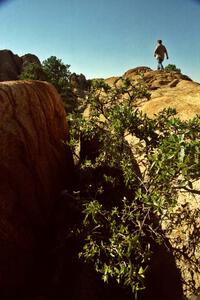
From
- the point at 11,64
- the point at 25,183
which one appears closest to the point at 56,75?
the point at 25,183

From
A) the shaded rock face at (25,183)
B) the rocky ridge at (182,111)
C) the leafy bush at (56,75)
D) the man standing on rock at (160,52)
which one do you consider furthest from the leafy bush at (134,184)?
the man standing on rock at (160,52)

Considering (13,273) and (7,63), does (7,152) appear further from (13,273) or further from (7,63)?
(7,63)

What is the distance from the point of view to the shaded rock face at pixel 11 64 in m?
54.8

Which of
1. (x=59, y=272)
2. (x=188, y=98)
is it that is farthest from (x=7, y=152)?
(x=188, y=98)

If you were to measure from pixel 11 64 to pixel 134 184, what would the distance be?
56014 millimetres

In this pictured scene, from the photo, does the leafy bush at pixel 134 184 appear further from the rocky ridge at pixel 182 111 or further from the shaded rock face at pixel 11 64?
the shaded rock face at pixel 11 64

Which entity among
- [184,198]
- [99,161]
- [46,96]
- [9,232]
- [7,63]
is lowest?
[9,232]

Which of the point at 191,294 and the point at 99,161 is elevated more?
the point at 99,161

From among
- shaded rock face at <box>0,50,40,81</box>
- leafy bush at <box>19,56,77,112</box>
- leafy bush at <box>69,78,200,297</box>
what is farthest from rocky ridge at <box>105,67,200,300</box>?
shaded rock face at <box>0,50,40,81</box>

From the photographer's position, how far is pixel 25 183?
10.6m

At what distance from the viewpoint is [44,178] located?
1203 centimetres

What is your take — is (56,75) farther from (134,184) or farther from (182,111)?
(134,184)

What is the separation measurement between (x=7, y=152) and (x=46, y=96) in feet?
17.8

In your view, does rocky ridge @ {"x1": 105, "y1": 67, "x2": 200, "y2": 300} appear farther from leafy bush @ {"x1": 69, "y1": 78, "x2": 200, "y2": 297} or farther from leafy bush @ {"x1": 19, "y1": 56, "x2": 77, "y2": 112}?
leafy bush @ {"x1": 19, "y1": 56, "x2": 77, "y2": 112}
